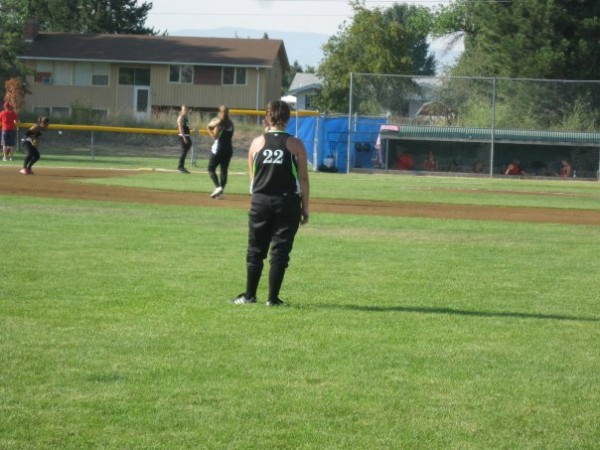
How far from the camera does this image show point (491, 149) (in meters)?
35.2

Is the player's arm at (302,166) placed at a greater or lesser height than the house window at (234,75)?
lesser

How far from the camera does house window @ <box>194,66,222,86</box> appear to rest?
69938 mm

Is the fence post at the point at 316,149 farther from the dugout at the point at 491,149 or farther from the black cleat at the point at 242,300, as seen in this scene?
the black cleat at the point at 242,300

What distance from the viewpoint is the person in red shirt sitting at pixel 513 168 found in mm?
35781

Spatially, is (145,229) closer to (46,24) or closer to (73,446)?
(73,446)

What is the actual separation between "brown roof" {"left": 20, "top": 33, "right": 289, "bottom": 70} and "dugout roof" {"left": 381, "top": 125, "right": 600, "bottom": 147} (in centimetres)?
3465

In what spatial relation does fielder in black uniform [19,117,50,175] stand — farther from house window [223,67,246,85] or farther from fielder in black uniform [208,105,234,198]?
house window [223,67,246,85]

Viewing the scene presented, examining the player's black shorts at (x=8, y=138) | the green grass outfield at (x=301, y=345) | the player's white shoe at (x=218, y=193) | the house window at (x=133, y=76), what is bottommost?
the green grass outfield at (x=301, y=345)

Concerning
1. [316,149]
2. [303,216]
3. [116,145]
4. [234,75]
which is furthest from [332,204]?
[234,75]

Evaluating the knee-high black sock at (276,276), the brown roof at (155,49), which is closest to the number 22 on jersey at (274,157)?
the knee-high black sock at (276,276)

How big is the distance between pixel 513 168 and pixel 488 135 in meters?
1.39

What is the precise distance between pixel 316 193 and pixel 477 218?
5827 millimetres

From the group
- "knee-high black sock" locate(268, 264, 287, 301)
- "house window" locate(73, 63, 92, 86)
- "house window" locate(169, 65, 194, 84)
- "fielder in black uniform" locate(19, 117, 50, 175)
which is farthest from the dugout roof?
"house window" locate(73, 63, 92, 86)

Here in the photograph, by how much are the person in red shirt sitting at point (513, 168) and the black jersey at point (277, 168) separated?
26937 millimetres
